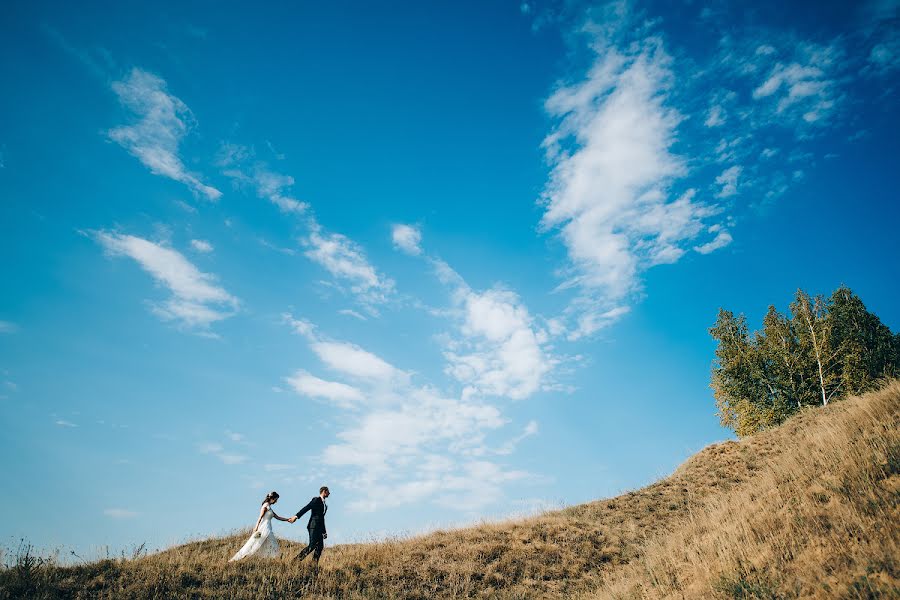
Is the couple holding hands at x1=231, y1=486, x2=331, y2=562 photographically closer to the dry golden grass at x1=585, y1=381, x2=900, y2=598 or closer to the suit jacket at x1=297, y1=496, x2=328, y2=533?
the suit jacket at x1=297, y1=496, x2=328, y2=533

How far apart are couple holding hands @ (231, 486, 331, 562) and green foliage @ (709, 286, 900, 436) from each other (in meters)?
36.1

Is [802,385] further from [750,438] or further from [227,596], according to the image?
[227,596]

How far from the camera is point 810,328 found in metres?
35.7

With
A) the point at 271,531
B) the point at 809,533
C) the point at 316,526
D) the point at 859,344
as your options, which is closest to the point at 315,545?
the point at 316,526

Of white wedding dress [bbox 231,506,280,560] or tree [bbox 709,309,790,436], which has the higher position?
tree [bbox 709,309,790,436]

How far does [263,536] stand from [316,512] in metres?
1.87

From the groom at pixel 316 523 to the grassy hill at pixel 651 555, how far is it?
612 millimetres

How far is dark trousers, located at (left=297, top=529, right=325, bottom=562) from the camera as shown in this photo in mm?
13031

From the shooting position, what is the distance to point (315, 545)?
13.2m

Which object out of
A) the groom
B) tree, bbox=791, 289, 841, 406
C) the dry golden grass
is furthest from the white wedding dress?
tree, bbox=791, 289, 841, 406

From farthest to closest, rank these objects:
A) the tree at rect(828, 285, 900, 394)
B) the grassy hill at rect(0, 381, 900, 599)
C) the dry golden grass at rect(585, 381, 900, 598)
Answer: the tree at rect(828, 285, 900, 394)
the grassy hill at rect(0, 381, 900, 599)
the dry golden grass at rect(585, 381, 900, 598)

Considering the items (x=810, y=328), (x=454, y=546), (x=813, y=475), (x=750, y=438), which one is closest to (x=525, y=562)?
(x=454, y=546)

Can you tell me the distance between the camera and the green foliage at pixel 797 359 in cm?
3409

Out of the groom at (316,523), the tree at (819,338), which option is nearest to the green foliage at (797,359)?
the tree at (819,338)
